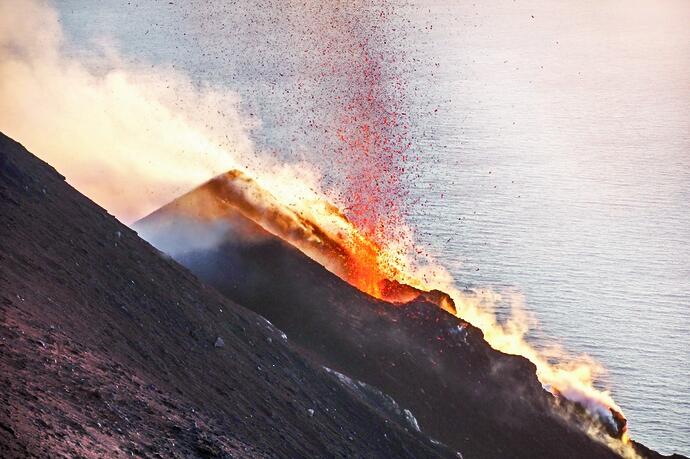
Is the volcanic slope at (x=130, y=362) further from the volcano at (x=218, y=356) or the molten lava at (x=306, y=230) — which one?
the molten lava at (x=306, y=230)

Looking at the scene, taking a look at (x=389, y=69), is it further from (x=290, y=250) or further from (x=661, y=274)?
(x=290, y=250)

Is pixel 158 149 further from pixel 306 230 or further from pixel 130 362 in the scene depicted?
pixel 130 362

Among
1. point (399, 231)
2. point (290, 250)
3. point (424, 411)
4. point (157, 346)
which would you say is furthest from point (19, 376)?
point (399, 231)

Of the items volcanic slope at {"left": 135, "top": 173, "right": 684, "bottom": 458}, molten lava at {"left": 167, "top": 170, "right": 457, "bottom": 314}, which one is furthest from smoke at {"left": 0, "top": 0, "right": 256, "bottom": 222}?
volcanic slope at {"left": 135, "top": 173, "right": 684, "bottom": 458}

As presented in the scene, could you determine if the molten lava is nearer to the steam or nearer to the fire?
the fire

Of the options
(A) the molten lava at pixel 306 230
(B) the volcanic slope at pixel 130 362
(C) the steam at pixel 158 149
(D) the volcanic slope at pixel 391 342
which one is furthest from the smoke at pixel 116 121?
(B) the volcanic slope at pixel 130 362

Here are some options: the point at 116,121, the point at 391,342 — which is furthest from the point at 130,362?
the point at 116,121
